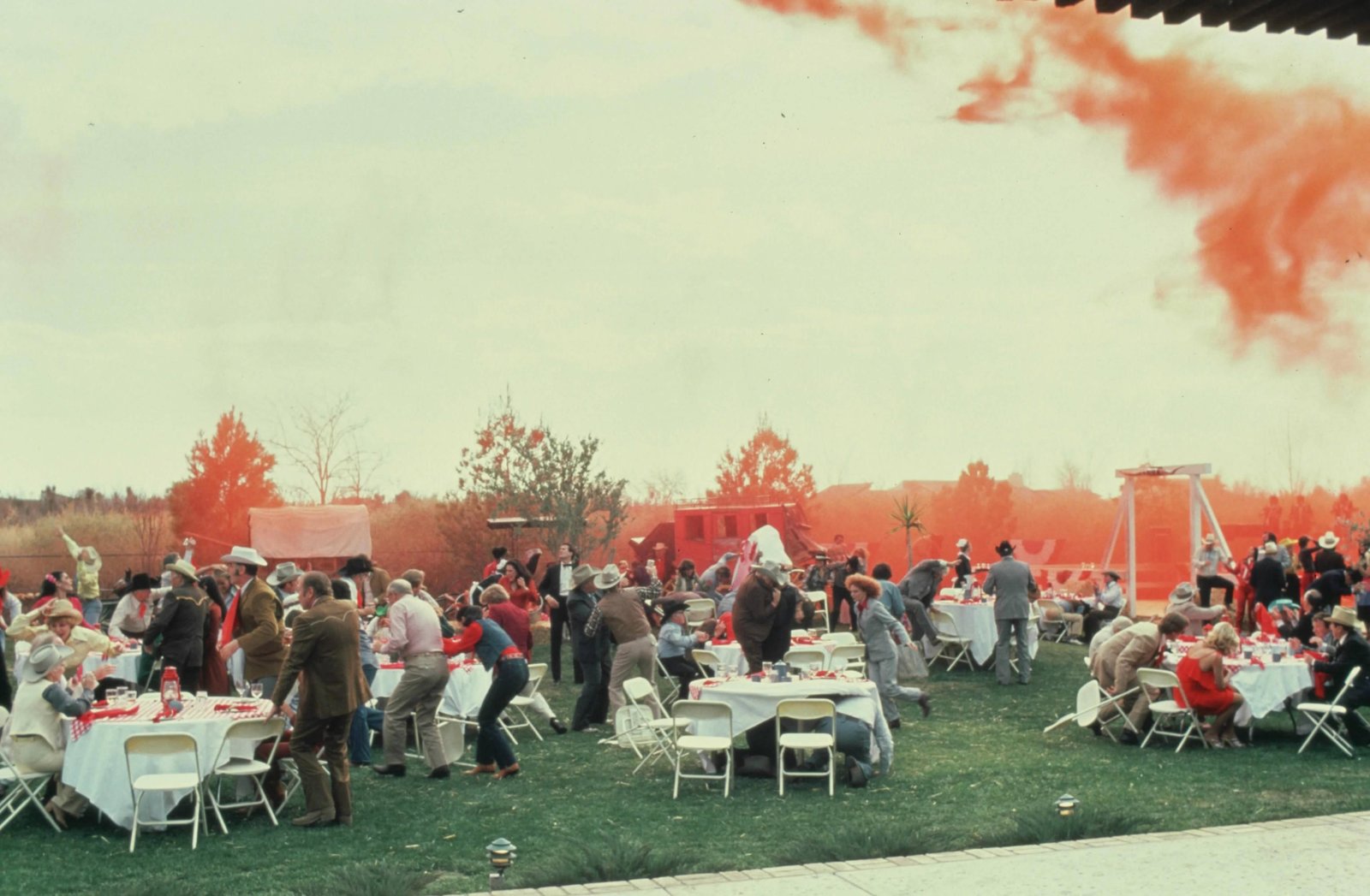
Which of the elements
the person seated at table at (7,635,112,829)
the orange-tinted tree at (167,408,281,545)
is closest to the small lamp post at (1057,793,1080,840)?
the person seated at table at (7,635,112,829)

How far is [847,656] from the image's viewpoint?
14406mm

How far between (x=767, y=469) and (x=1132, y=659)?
3717 centimetres

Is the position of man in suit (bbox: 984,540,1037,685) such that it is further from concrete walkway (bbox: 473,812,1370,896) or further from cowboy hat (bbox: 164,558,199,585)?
cowboy hat (bbox: 164,558,199,585)

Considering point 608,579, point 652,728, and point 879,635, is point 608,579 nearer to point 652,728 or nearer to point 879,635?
point 652,728

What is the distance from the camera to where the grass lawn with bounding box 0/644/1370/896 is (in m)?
7.89

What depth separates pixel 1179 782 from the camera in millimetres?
10500

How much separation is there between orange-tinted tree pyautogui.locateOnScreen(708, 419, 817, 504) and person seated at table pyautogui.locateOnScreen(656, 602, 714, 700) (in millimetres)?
34924

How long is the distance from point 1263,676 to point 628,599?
5.77 m

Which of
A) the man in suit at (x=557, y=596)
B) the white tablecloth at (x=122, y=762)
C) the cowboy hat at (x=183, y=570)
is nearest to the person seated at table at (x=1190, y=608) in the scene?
the man in suit at (x=557, y=596)

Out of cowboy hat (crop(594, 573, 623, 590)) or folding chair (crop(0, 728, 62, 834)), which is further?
cowboy hat (crop(594, 573, 623, 590))

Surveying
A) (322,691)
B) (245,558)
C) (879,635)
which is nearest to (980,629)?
(879,635)

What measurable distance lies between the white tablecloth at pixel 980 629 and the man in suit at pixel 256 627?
1009 centimetres

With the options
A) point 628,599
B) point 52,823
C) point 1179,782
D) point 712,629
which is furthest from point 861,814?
point 712,629

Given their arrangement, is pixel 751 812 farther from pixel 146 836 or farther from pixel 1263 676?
pixel 1263 676
